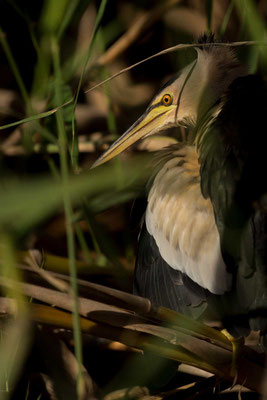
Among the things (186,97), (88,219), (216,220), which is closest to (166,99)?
(186,97)

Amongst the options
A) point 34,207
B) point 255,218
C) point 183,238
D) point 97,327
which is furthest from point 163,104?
point 34,207

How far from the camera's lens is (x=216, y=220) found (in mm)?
1235

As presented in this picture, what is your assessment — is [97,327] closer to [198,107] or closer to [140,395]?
[140,395]

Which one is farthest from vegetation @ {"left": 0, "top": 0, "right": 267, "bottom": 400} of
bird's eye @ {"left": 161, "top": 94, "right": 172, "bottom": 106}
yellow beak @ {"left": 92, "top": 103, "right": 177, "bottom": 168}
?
bird's eye @ {"left": 161, "top": 94, "right": 172, "bottom": 106}

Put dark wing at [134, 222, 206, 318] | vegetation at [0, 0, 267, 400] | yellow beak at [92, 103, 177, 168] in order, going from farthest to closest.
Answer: yellow beak at [92, 103, 177, 168] < dark wing at [134, 222, 206, 318] < vegetation at [0, 0, 267, 400]

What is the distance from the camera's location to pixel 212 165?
1.24 metres

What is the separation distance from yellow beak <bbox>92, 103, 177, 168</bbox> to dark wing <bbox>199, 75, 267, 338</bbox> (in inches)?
14.5

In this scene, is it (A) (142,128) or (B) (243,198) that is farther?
(A) (142,128)

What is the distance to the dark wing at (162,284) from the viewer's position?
1.32 meters

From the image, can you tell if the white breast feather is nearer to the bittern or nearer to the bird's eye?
the bittern

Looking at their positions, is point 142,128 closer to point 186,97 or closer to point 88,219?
point 186,97

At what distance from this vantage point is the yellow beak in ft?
5.28

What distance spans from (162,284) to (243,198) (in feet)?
1.06

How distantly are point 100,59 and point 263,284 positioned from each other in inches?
37.9
